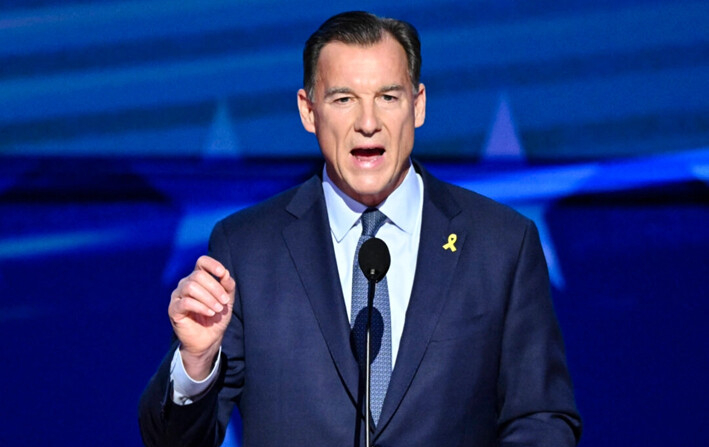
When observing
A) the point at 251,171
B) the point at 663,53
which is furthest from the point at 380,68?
the point at 663,53

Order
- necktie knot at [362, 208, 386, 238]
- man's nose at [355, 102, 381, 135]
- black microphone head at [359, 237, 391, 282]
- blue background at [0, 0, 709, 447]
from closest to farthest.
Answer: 1. black microphone head at [359, 237, 391, 282]
2. man's nose at [355, 102, 381, 135]
3. necktie knot at [362, 208, 386, 238]
4. blue background at [0, 0, 709, 447]

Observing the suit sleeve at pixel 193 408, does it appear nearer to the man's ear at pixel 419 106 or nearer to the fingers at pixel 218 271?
the fingers at pixel 218 271

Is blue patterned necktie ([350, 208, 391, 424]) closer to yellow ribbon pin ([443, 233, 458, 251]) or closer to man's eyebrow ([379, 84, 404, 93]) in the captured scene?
yellow ribbon pin ([443, 233, 458, 251])

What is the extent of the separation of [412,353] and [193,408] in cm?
39

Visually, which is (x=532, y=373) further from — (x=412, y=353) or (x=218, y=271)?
(x=218, y=271)

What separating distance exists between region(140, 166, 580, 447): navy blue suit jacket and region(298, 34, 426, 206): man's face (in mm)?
130

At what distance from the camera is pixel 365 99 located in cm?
195

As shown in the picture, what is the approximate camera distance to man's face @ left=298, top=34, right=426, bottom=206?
6.39 ft

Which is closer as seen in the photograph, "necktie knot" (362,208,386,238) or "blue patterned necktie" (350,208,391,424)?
"blue patterned necktie" (350,208,391,424)

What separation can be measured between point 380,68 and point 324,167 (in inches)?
11.3

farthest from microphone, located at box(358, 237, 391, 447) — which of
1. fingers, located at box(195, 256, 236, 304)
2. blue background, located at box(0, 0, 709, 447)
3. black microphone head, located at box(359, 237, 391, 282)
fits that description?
blue background, located at box(0, 0, 709, 447)

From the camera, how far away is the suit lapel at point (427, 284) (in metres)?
1.86

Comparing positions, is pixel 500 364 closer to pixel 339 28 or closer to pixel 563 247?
pixel 339 28

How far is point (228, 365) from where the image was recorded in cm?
195
